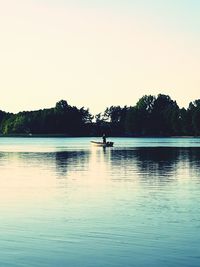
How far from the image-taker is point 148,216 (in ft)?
90.7

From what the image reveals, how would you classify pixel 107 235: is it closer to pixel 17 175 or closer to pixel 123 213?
pixel 123 213

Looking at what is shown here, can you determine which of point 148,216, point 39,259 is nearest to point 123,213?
point 148,216

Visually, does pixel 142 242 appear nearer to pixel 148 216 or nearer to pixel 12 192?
pixel 148 216

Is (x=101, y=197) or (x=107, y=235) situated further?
(x=101, y=197)

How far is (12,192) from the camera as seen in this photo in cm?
3925

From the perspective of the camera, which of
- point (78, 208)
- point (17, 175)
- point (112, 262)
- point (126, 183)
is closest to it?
point (112, 262)

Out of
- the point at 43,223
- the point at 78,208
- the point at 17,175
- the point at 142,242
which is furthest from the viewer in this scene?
the point at 17,175

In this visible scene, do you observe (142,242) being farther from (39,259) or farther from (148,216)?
(148,216)

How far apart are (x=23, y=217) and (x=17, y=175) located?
1092 inches

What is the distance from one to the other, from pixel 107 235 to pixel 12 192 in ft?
57.7

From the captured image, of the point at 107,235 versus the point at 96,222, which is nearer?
the point at 107,235

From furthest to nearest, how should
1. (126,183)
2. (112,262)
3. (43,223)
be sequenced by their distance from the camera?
(126,183) < (43,223) < (112,262)

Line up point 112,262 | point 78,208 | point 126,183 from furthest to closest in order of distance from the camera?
point 126,183 < point 78,208 < point 112,262

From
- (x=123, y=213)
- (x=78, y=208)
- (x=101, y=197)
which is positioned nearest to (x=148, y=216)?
(x=123, y=213)
